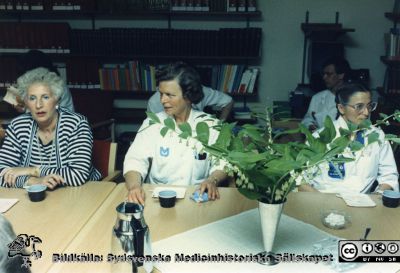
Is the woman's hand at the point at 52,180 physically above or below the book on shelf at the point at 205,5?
below

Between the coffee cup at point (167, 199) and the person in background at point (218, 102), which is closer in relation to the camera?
the coffee cup at point (167, 199)

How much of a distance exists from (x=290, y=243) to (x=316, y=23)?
136 inches

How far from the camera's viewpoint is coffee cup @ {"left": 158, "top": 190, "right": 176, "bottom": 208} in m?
1.86

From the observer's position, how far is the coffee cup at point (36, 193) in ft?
6.35

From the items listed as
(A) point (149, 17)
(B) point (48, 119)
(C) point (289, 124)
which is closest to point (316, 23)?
(C) point (289, 124)

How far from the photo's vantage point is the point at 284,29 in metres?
4.67

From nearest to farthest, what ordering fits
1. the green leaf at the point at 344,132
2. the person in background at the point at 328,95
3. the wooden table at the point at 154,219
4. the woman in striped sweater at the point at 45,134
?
the green leaf at the point at 344,132, the wooden table at the point at 154,219, the woman in striped sweater at the point at 45,134, the person in background at the point at 328,95

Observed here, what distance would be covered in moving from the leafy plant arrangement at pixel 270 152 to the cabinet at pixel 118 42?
123 inches

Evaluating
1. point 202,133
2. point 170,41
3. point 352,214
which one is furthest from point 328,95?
point 202,133

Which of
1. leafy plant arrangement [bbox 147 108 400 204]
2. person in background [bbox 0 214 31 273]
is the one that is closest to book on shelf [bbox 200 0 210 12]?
leafy plant arrangement [bbox 147 108 400 204]

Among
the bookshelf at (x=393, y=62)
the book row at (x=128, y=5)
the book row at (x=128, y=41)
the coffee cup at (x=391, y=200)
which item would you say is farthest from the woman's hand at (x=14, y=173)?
the bookshelf at (x=393, y=62)

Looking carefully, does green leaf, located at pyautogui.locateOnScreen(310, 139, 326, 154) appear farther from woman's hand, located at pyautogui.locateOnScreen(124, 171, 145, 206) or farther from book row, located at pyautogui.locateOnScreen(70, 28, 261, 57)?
book row, located at pyautogui.locateOnScreen(70, 28, 261, 57)

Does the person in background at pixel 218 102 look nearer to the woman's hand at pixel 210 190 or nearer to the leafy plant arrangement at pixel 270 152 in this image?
the woman's hand at pixel 210 190

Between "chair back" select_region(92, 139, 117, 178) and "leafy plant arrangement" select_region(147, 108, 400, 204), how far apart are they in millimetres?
1204
